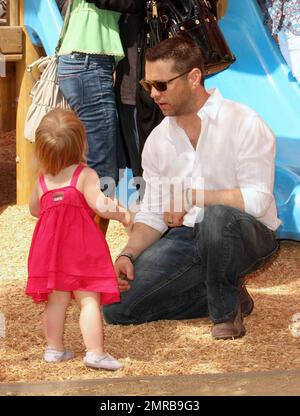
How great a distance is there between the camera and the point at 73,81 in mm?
5586

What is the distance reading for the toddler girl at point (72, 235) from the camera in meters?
4.09

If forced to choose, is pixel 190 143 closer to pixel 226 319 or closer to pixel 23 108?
pixel 226 319

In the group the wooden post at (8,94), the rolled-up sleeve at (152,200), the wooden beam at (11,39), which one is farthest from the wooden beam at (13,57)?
the rolled-up sleeve at (152,200)

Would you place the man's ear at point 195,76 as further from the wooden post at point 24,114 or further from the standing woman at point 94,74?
the wooden post at point 24,114

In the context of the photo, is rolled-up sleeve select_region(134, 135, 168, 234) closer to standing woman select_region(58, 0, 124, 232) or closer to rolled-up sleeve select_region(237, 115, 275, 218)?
rolled-up sleeve select_region(237, 115, 275, 218)

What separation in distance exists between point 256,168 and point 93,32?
58.5 inches

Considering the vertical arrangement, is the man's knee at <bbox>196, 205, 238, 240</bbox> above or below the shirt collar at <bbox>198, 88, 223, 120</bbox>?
below

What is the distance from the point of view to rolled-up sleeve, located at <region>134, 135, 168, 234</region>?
15.6 feet

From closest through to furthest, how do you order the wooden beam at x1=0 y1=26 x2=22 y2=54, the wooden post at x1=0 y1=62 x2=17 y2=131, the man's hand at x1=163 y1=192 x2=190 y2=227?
the man's hand at x1=163 y1=192 x2=190 y2=227
the wooden beam at x1=0 y1=26 x2=22 y2=54
the wooden post at x1=0 y1=62 x2=17 y2=131

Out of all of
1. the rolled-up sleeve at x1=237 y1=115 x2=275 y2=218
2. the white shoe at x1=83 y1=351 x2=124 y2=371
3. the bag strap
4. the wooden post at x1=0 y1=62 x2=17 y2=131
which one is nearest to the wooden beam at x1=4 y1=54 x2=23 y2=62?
the wooden post at x1=0 y1=62 x2=17 y2=131

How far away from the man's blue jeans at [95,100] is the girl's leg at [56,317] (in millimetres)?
1512

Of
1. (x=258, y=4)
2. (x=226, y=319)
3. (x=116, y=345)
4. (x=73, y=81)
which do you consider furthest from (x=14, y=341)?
(x=258, y=4)

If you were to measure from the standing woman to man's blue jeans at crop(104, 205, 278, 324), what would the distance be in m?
0.96

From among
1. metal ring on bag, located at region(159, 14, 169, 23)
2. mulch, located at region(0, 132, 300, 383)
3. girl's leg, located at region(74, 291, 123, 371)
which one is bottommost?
mulch, located at region(0, 132, 300, 383)
